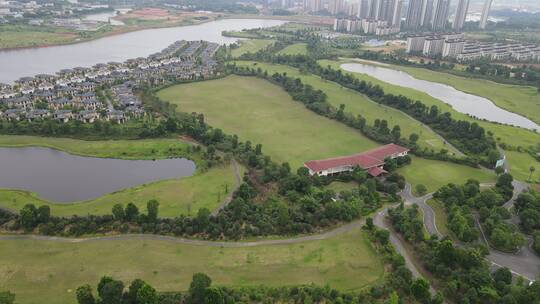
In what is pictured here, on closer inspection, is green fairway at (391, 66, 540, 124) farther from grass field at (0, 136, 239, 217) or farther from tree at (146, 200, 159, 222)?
tree at (146, 200, 159, 222)

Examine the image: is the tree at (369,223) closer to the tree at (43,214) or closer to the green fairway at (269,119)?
the green fairway at (269,119)

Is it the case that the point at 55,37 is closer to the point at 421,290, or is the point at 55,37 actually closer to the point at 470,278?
the point at 421,290

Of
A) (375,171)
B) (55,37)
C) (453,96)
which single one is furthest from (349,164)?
(55,37)

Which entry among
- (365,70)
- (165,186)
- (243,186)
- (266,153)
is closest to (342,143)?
(266,153)

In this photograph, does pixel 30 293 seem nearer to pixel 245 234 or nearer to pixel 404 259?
pixel 245 234

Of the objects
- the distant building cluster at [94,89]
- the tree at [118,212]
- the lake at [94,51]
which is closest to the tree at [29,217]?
the tree at [118,212]
